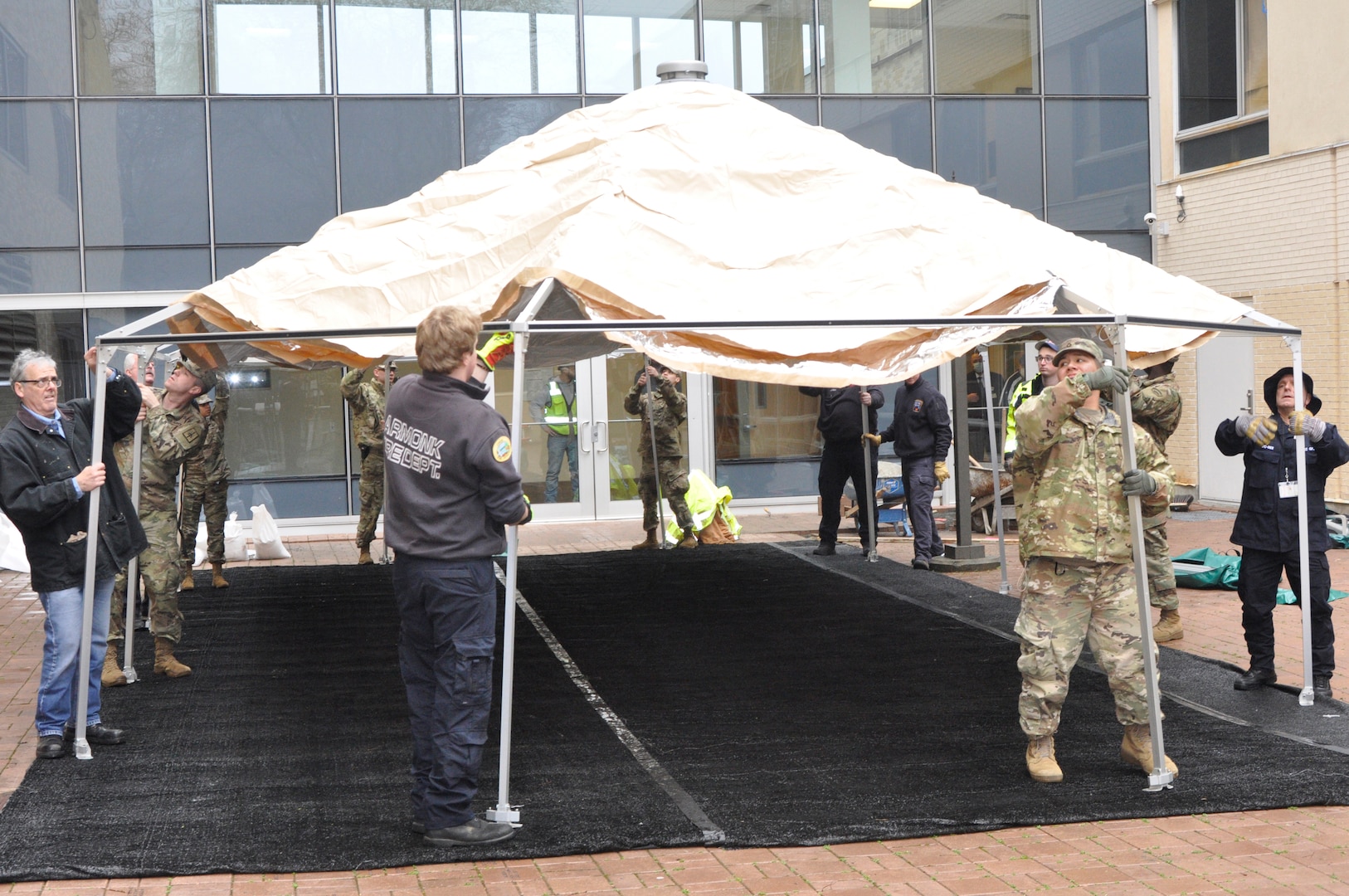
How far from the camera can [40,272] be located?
47.1ft

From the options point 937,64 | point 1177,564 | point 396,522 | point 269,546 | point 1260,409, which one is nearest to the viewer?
point 396,522

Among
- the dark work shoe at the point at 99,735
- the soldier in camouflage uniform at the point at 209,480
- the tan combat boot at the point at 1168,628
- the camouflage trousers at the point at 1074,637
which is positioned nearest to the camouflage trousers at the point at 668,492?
the soldier in camouflage uniform at the point at 209,480

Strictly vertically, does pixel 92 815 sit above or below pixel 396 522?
below

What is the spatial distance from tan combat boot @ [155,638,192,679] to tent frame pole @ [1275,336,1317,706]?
6144 mm

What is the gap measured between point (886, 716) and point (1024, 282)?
7.27 feet

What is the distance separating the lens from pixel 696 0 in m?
15.8

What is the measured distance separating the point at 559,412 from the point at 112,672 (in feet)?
28.5

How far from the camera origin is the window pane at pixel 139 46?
14586 millimetres

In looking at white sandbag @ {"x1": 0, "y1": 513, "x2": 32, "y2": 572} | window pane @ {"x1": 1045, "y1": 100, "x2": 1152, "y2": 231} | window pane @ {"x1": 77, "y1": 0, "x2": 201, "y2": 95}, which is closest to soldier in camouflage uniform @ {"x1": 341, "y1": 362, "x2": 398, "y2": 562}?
white sandbag @ {"x1": 0, "y1": 513, "x2": 32, "y2": 572}

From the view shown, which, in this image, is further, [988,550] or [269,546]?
[269,546]

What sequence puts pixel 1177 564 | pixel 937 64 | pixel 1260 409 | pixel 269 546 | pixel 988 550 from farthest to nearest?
pixel 937 64 < pixel 1260 409 < pixel 269 546 < pixel 988 550 < pixel 1177 564

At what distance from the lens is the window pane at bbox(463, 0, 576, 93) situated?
50.5 ft

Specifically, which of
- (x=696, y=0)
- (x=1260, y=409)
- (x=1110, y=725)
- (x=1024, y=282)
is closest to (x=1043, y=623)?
(x=1110, y=725)

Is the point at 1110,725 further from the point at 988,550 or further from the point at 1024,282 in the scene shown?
the point at 988,550
